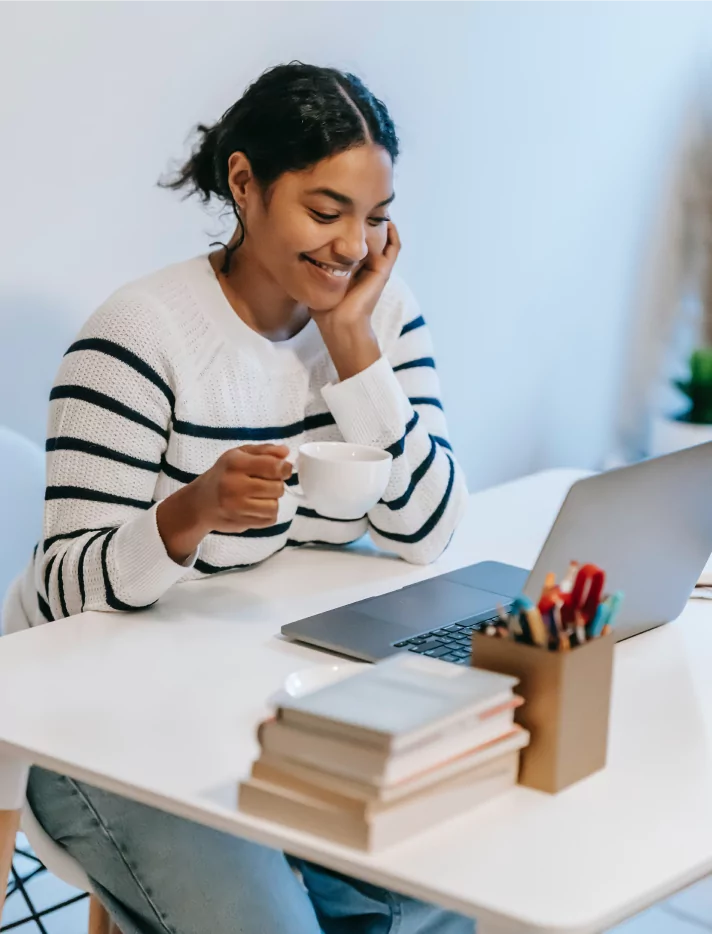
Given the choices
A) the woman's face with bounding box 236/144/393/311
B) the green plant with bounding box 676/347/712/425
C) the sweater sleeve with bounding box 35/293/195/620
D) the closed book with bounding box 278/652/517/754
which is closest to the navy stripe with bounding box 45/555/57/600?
the sweater sleeve with bounding box 35/293/195/620

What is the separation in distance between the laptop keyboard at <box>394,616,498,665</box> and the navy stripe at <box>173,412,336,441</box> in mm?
379

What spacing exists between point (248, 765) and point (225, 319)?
682mm

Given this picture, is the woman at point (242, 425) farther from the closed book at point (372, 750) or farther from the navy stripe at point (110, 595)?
→ the closed book at point (372, 750)

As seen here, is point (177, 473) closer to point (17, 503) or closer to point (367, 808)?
point (17, 503)

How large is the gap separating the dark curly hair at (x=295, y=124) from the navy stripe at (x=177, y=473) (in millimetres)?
275

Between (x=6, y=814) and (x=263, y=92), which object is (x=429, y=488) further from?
(x=6, y=814)

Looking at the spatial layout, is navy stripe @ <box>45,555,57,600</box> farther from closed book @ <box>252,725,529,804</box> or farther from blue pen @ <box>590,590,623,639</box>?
blue pen @ <box>590,590,623,639</box>

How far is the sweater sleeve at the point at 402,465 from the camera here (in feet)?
5.02

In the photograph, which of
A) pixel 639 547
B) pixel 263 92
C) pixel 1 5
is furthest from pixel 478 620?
pixel 1 5

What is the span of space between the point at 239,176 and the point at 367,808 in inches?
36.2

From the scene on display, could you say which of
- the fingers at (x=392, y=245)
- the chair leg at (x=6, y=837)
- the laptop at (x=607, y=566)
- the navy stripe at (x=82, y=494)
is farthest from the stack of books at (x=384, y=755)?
the fingers at (x=392, y=245)

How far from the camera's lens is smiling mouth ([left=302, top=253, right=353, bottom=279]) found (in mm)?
1497

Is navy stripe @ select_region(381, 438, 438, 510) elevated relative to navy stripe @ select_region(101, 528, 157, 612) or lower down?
elevated

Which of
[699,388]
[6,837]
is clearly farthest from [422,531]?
[699,388]
